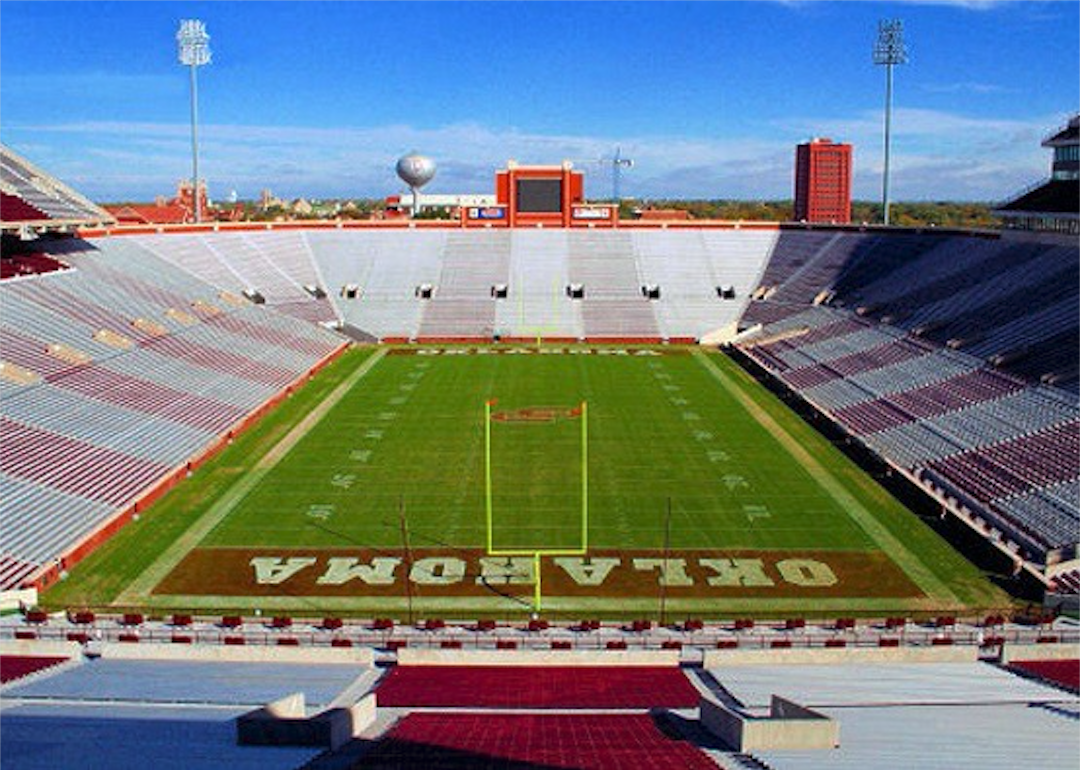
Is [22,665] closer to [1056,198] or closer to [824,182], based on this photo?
[1056,198]

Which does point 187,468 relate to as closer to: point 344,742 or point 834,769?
point 344,742

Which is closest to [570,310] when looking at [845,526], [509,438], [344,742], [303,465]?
[509,438]

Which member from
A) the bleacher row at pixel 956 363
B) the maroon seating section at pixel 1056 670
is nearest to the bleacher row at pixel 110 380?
the maroon seating section at pixel 1056 670

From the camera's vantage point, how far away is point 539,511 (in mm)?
28312

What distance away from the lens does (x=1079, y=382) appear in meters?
33.8

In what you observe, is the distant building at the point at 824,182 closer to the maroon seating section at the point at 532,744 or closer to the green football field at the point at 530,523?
the green football field at the point at 530,523

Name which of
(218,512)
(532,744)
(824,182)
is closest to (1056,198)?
(218,512)

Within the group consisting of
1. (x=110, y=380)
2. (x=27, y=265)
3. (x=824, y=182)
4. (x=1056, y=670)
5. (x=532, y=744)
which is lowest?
(x=1056, y=670)

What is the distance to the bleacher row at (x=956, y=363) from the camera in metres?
28.8

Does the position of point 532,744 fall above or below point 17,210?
below

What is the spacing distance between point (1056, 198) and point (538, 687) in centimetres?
4171

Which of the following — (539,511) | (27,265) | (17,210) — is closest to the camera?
(539,511)

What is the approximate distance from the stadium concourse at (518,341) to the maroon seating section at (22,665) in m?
0.11

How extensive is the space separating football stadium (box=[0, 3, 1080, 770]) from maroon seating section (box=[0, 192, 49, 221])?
29 cm
